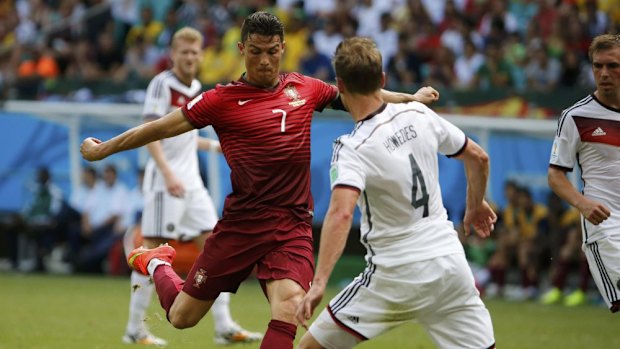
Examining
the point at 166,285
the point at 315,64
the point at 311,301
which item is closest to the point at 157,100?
the point at 166,285

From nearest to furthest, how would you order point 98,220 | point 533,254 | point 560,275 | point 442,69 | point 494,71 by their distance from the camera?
point 560,275, point 533,254, point 494,71, point 442,69, point 98,220

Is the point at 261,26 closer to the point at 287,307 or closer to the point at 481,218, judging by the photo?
the point at 287,307

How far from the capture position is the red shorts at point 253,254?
7570 mm

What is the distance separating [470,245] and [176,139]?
25.2ft

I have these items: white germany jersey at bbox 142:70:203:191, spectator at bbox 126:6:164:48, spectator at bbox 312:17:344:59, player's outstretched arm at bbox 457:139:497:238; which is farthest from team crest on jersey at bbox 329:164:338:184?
spectator at bbox 126:6:164:48

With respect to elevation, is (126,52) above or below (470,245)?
above

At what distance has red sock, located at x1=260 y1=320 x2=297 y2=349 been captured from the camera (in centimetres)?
719

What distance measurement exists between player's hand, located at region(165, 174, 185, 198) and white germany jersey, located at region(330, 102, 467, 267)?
4542 millimetres

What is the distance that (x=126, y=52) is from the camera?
24.0 metres

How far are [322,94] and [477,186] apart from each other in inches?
66.7

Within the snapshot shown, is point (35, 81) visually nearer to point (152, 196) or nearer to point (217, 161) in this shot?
point (217, 161)

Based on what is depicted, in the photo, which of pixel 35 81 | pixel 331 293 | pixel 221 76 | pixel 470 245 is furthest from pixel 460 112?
pixel 35 81

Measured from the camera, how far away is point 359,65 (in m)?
6.23

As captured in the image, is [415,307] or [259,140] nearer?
[415,307]
